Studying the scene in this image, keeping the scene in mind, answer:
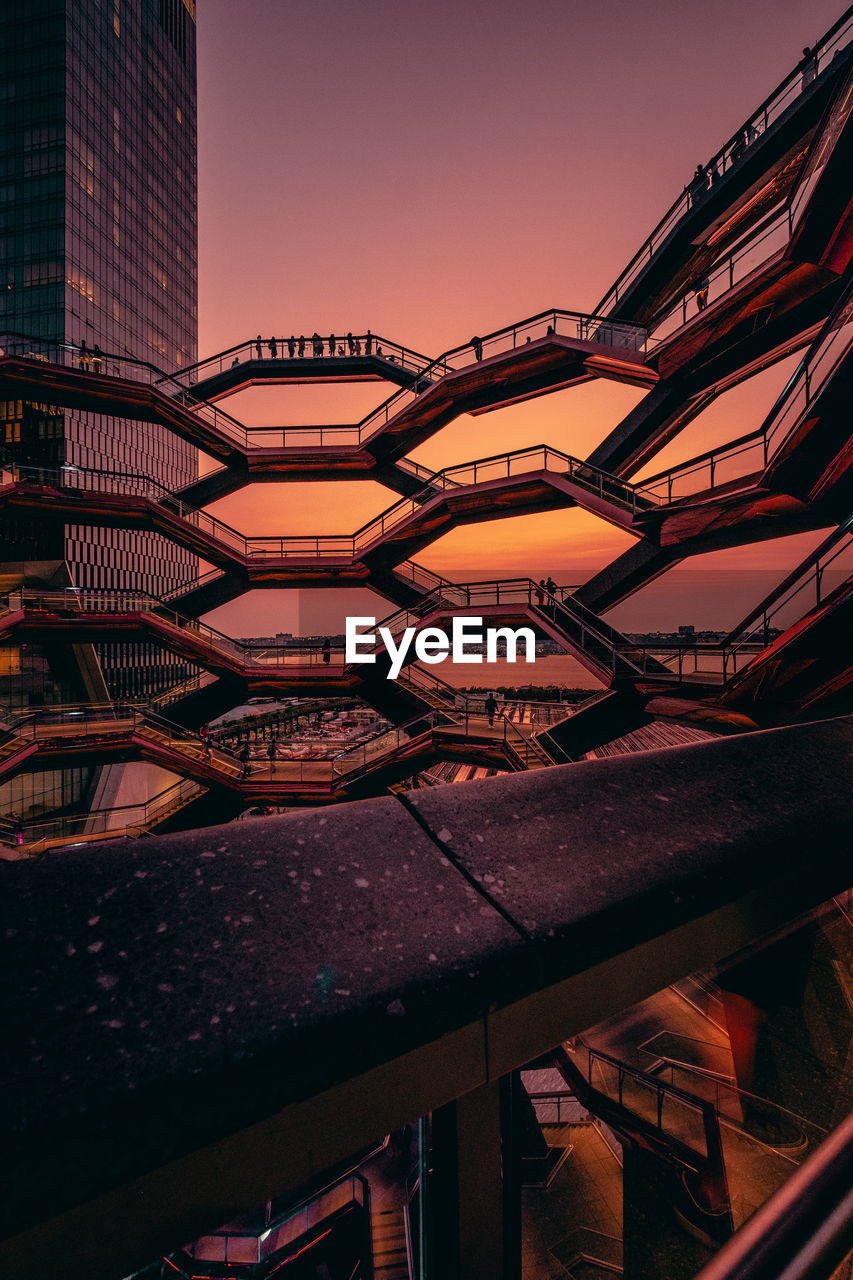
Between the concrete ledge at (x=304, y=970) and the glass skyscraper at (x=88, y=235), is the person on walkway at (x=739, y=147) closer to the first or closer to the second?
the concrete ledge at (x=304, y=970)

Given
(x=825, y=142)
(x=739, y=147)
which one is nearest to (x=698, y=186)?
(x=739, y=147)

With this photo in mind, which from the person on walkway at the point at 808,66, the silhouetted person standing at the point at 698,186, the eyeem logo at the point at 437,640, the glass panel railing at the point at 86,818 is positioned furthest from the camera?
the eyeem logo at the point at 437,640

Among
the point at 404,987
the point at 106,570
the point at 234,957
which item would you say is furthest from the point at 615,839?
the point at 106,570

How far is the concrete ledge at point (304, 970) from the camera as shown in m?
0.66

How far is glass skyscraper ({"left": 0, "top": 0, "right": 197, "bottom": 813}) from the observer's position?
4559 cm

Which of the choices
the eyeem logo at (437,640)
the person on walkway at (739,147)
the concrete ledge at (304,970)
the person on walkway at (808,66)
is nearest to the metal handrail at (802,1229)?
the concrete ledge at (304,970)

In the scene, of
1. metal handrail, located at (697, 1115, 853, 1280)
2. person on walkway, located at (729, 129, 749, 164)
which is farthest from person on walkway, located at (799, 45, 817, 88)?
metal handrail, located at (697, 1115, 853, 1280)

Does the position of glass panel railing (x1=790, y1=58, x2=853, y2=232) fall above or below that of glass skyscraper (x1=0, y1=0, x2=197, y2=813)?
below

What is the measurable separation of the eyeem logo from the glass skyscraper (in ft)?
102

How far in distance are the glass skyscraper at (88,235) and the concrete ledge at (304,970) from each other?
146 feet

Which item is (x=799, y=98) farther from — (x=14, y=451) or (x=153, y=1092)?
(x=14, y=451)

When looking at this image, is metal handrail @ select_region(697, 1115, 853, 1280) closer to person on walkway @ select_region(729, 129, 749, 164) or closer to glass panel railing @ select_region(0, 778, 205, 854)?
glass panel railing @ select_region(0, 778, 205, 854)

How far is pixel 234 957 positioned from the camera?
2.94ft

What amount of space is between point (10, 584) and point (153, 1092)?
27409 millimetres
